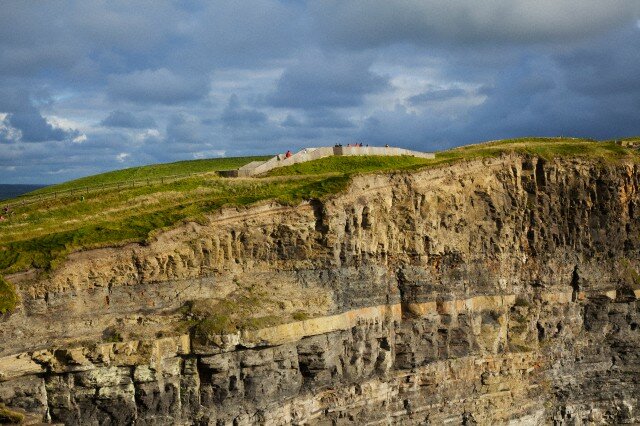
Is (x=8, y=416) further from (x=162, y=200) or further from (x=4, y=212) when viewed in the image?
(x=4, y=212)

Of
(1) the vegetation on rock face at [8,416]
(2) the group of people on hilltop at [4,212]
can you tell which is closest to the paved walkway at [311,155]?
(2) the group of people on hilltop at [4,212]

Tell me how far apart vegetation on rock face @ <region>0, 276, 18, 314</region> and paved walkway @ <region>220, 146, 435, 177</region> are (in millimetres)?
23302

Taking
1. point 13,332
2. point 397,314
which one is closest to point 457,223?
point 397,314

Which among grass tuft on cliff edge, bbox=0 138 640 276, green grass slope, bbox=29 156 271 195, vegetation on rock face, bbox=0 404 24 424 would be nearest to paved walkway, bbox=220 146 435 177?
grass tuft on cliff edge, bbox=0 138 640 276

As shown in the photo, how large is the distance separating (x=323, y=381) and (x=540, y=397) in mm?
21530

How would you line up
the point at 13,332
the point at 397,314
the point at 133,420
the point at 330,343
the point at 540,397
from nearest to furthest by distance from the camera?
the point at 13,332 < the point at 133,420 < the point at 330,343 < the point at 397,314 < the point at 540,397

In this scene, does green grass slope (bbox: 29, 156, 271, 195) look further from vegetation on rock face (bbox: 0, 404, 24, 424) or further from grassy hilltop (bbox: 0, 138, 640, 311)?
vegetation on rock face (bbox: 0, 404, 24, 424)

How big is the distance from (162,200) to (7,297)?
16282mm

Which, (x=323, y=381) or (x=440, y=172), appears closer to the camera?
(x=323, y=381)

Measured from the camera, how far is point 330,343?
139 ft

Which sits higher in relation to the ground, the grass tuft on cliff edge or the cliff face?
the grass tuft on cliff edge

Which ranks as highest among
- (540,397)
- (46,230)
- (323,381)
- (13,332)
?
(46,230)

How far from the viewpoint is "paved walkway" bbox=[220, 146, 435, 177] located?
55.0m

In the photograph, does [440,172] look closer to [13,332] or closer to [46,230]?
[46,230]
